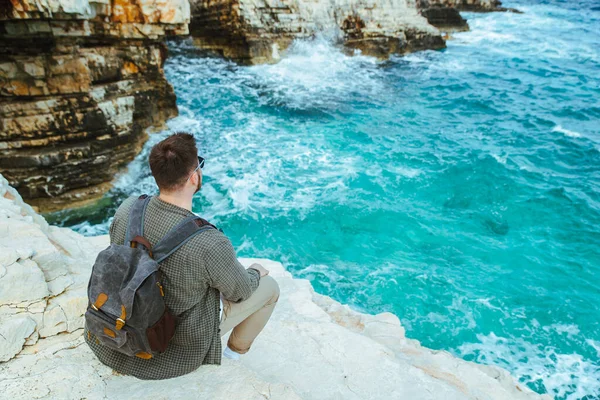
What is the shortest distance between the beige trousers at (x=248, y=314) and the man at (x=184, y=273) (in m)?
0.15

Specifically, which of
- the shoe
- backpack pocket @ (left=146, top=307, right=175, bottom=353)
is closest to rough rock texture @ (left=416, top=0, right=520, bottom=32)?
the shoe

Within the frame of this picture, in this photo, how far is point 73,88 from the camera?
819 centimetres

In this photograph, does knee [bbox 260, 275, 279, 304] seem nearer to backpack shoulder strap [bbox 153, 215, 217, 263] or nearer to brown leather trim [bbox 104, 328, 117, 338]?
backpack shoulder strap [bbox 153, 215, 217, 263]

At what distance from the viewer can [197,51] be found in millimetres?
20422

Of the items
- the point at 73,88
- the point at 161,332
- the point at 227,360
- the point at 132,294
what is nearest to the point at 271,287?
the point at 227,360

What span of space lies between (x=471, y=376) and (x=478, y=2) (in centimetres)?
3756

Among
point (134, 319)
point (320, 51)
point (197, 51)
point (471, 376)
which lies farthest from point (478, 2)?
point (134, 319)

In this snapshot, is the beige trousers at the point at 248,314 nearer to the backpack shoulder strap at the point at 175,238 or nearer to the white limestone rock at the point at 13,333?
the backpack shoulder strap at the point at 175,238

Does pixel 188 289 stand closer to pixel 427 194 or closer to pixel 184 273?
pixel 184 273

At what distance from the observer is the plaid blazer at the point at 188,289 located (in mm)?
2318

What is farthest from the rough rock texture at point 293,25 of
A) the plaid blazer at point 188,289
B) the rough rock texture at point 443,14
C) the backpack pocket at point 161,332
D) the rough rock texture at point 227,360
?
the backpack pocket at point 161,332

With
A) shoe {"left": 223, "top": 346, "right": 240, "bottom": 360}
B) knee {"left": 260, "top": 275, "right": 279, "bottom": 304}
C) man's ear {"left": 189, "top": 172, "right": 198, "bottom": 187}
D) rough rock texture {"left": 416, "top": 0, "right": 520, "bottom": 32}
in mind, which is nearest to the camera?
man's ear {"left": 189, "top": 172, "right": 198, "bottom": 187}

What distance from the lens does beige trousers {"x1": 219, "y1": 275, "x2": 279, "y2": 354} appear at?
2.91m

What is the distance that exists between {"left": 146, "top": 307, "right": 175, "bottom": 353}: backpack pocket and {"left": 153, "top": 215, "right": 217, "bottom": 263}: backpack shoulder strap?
1.09 feet
